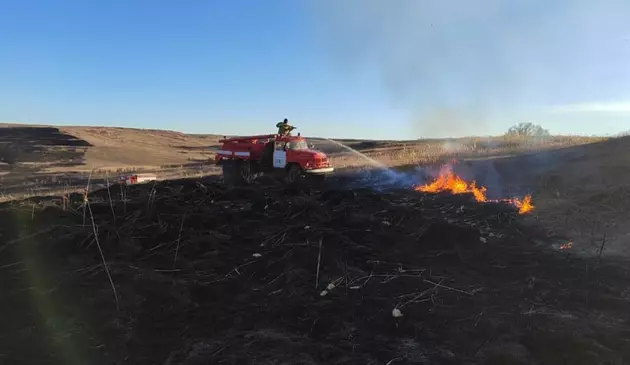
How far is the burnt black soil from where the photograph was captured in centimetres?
443

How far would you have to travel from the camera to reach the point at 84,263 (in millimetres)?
6543

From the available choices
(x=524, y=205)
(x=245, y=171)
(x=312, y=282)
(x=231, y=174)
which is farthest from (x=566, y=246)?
(x=231, y=174)

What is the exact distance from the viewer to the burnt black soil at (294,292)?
4.43 m

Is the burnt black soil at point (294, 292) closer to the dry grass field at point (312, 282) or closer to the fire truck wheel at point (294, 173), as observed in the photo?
the dry grass field at point (312, 282)

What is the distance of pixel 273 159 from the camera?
17125 mm

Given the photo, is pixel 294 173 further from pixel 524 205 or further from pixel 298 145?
pixel 524 205

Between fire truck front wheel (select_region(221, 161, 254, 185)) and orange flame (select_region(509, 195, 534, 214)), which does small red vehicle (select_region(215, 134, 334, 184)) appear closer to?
fire truck front wheel (select_region(221, 161, 254, 185))

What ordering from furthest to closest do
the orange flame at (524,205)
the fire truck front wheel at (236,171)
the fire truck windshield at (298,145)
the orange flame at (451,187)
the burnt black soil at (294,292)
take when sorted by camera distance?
the fire truck front wheel at (236,171) → the fire truck windshield at (298,145) → the orange flame at (451,187) → the orange flame at (524,205) → the burnt black soil at (294,292)

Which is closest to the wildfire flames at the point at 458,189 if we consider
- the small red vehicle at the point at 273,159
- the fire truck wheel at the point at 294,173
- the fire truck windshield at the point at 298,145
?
the small red vehicle at the point at 273,159

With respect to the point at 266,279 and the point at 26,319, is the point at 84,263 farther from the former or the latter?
the point at 266,279

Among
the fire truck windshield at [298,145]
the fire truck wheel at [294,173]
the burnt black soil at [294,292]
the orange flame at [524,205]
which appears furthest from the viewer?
the fire truck windshield at [298,145]

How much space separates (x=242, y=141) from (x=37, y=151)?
26155 mm

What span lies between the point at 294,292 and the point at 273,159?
11606mm

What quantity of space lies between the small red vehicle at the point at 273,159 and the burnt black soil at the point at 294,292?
7537 millimetres
